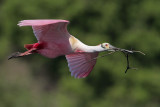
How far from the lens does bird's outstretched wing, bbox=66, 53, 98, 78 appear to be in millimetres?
6859

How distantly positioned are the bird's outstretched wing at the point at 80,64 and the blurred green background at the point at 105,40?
11741 millimetres

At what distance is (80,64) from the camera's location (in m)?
6.92

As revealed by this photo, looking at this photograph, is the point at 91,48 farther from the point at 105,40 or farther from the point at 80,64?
the point at 105,40

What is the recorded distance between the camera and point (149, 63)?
2133cm

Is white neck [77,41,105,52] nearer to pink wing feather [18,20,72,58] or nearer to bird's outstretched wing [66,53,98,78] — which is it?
pink wing feather [18,20,72,58]

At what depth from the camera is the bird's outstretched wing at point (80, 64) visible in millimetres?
6859

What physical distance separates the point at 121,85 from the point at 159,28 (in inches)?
102

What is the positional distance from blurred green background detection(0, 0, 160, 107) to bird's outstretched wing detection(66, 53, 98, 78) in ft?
38.5

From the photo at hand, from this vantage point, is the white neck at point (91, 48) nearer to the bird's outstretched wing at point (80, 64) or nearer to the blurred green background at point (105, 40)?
the bird's outstretched wing at point (80, 64)

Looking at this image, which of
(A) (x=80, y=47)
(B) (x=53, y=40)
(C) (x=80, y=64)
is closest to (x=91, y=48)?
(A) (x=80, y=47)

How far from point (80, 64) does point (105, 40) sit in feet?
46.5

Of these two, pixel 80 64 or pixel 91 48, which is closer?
pixel 91 48

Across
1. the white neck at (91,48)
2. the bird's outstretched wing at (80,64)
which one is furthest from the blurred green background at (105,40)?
the white neck at (91,48)

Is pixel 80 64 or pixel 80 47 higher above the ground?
pixel 80 47
